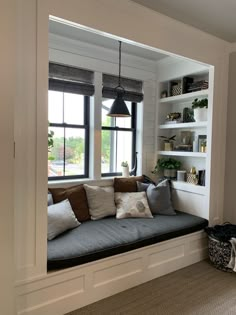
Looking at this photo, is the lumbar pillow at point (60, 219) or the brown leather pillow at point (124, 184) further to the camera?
the brown leather pillow at point (124, 184)

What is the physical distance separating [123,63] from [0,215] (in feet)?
9.19

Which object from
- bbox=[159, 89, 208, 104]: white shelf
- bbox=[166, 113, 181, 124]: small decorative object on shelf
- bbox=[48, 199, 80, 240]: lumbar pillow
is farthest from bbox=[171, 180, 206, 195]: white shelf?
bbox=[48, 199, 80, 240]: lumbar pillow

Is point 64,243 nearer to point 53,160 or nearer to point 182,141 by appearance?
point 53,160

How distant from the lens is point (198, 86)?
3.58 metres

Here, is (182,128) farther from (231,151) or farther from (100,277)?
(100,277)

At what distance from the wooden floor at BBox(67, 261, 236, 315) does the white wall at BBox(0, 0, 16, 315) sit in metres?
0.79

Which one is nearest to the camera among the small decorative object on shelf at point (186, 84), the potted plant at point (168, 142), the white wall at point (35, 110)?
the white wall at point (35, 110)

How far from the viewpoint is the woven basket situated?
2932mm

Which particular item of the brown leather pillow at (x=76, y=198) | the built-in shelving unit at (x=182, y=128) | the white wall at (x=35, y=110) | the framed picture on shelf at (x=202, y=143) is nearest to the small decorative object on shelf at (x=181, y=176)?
the built-in shelving unit at (x=182, y=128)

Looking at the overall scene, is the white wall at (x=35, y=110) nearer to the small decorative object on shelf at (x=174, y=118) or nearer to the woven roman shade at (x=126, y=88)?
the woven roman shade at (x=126, y=88)

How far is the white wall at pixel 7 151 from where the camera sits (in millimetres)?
1616

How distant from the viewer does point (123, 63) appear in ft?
12.3

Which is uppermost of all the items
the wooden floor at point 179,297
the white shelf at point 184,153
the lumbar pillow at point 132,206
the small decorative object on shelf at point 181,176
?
the white shelf at point 184,153

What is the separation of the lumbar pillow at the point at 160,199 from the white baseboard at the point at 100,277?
0.47 m
